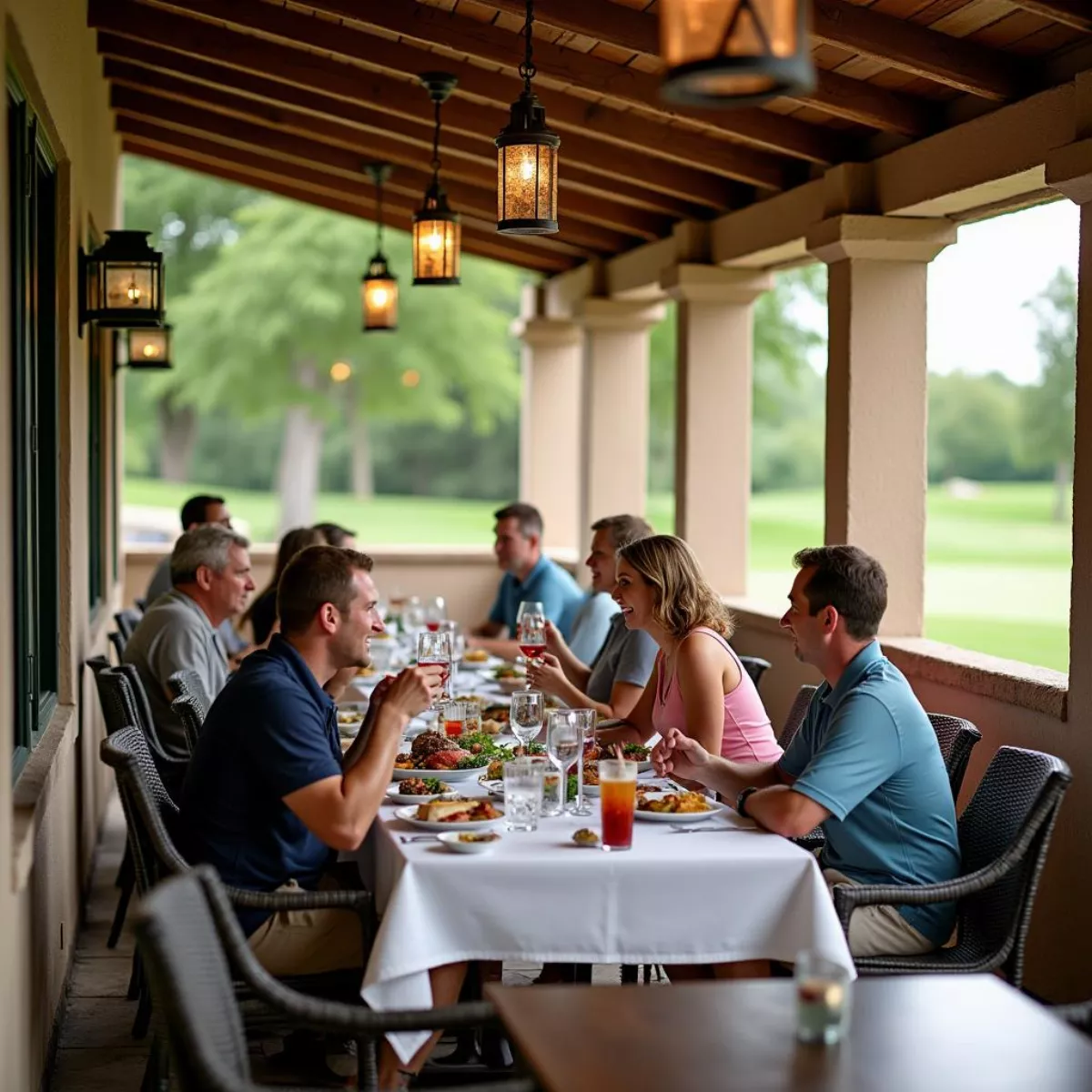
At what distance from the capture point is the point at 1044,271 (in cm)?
3200

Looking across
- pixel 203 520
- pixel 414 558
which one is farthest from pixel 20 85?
pixel 414 558

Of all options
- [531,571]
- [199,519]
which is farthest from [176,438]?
[531,571]

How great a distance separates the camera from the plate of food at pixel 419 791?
3.87 metres

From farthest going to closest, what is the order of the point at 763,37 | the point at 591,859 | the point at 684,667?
the point at 684,667 < the point at 591,859 < the point at 763,37

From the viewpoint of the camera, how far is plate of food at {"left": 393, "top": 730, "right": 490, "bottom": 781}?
4.14m

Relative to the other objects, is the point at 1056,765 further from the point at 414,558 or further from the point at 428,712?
the point at 414,558

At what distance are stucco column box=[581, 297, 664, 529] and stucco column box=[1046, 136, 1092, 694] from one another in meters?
5.65

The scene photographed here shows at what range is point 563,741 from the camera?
3672mm

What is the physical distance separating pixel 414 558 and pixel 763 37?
376 inches

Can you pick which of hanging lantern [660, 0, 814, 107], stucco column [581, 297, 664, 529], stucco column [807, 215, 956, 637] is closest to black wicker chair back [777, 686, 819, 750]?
stucco column [807, 215, 956, 637]

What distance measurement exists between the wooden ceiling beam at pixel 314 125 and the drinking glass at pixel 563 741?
5040 mm

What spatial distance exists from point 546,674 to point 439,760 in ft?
3.27

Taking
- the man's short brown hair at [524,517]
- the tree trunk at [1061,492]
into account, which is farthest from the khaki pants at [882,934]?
the tree trunk at [1061,492]

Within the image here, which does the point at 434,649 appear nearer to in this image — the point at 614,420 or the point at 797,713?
the point at 797,713
